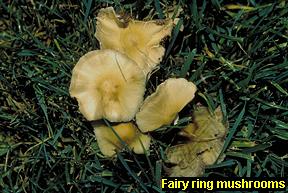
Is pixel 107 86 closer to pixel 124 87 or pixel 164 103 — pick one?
pixel 124 87

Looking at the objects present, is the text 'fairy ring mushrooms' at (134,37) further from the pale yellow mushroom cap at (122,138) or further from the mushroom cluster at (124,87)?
the pale yellow mushroom cap at (122,138)

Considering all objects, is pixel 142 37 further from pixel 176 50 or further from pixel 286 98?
pixel 286 98

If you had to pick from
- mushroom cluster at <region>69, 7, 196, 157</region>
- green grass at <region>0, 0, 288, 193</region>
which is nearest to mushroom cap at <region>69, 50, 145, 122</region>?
mushroom cluster at <region>69, 7, 196, 157</region>

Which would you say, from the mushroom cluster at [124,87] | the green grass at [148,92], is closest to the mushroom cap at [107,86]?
the mushroom cluster at [124,87]

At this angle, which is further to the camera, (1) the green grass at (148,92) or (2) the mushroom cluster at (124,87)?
(1) the green grass at (148,92)

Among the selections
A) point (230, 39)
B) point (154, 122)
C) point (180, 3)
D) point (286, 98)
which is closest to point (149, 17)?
point (180, 3)

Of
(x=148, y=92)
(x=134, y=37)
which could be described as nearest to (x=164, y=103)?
(x=148, y=92)
